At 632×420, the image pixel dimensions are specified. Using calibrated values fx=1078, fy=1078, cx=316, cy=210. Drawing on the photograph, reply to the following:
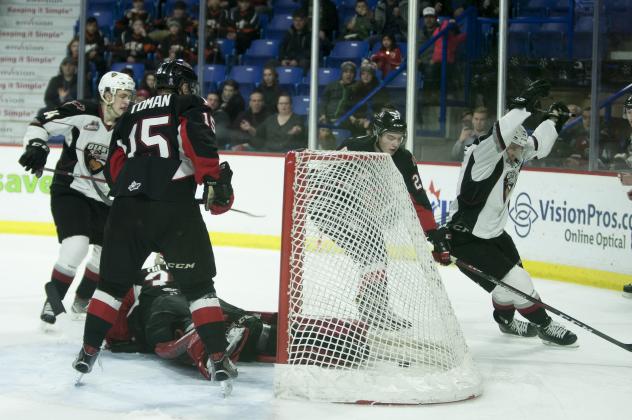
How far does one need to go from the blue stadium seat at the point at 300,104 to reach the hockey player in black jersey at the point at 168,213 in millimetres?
4932

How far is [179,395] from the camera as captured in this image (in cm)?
372

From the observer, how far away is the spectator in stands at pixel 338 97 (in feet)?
27.7

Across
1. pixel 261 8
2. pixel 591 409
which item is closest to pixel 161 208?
pixel 591 409

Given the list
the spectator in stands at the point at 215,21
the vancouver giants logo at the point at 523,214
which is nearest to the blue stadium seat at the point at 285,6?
the spectator in stands at the point at 215,21

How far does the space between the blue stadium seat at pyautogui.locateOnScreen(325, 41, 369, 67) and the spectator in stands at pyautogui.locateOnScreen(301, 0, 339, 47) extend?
7 cm

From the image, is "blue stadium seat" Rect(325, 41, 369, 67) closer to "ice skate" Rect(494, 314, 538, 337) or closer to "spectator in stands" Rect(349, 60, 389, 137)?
"spectator in stands" Rect(349, 60, 389, 137)

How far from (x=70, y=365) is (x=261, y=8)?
20.1ft

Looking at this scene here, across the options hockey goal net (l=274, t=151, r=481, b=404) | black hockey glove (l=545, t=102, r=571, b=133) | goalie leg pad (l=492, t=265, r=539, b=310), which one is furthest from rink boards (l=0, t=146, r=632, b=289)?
hockey goal net (l=274, t=151, r=481, b=404)

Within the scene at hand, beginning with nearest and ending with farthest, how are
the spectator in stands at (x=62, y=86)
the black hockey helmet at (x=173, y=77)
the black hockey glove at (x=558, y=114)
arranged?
the black hockey helmet at (x=173, y=77)
the black hockey glove at (x=558, y=114)
the spectator in stands at (x=62, y=86)

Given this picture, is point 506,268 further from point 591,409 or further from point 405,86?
point 405,86

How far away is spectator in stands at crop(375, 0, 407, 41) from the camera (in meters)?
8.34

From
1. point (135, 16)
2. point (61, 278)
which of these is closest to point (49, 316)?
point (61, 278)

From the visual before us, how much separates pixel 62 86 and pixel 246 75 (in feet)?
5.69

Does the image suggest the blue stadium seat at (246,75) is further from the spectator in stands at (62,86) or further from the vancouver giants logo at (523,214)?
the vancouver giants logo at (523,214)
